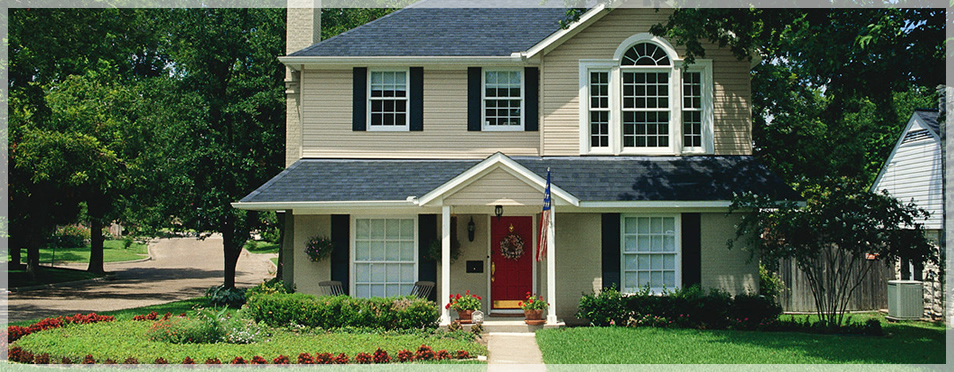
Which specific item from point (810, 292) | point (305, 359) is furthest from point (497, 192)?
point (810, 292)

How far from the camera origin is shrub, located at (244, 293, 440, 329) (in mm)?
14391

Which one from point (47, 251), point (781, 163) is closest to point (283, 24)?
point (781, 163)

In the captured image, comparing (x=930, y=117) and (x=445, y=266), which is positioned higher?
(x=930, y=117)

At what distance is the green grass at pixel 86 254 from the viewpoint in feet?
161

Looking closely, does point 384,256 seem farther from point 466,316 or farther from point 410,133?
point 410,133

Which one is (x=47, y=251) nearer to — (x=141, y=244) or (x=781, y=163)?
(x=141, y=244)

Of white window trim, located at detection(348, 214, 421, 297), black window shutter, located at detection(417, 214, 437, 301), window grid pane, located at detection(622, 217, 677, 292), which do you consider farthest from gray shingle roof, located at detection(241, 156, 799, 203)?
window grid pane, located at detection(622, 217, 677, 292)

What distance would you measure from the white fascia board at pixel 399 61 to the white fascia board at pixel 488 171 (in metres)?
3.37

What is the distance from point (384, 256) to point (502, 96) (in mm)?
4807

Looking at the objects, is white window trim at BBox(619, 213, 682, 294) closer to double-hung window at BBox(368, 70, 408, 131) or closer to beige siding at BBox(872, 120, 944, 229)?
double-hung window at BBox(368, 70, 408, 131)

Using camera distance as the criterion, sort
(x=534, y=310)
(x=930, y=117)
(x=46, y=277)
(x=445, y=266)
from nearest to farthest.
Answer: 1. (x=534, y=310)
2. (x=445, y=266)
3. (x=930, y=117)
4. (x=46, y=277)

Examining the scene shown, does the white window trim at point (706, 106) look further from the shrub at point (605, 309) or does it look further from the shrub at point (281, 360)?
the shrub at point (281, 360)

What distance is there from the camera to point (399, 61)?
17.2m

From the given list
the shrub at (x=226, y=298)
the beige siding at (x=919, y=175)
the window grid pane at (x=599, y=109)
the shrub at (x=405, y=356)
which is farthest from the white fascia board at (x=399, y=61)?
the beige siding at (x=919, y=175)
